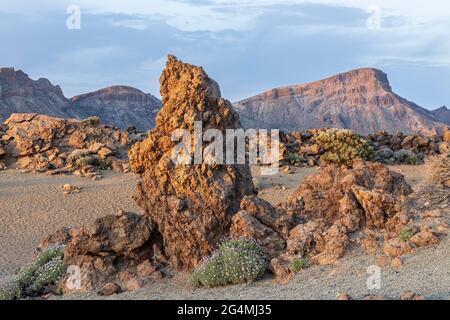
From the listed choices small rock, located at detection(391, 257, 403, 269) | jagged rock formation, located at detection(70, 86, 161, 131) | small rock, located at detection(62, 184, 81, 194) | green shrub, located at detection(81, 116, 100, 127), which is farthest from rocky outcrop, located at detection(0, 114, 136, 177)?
jagged rock formation, located at detection(70, 86, 161, 131)

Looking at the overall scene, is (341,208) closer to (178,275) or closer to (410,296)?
(178,275)

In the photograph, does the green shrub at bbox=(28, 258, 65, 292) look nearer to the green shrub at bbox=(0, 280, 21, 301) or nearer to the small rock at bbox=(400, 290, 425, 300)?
the green shrub at bbox=(0, 280, 21, 301)

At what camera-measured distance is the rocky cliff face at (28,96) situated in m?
89.7

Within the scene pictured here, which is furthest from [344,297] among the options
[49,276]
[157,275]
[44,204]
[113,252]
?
[44,204]

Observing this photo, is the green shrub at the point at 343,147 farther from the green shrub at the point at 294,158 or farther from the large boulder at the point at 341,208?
the large boulder at the point at 341,208

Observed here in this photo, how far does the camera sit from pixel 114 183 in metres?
19.8

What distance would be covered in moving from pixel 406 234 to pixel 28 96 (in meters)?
92.9

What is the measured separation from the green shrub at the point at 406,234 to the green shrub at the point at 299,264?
136 centimetres

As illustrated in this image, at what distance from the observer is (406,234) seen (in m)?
8.59

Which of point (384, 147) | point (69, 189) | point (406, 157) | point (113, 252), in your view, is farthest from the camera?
point (384, 147)

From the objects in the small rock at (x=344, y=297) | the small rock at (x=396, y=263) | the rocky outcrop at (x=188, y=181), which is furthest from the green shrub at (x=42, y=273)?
the small rock at (x=396, y=263)

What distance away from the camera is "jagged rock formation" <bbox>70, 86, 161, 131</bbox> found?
105125mm

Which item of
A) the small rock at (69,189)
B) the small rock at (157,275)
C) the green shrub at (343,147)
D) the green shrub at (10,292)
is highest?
the green shrub at (343,147)
